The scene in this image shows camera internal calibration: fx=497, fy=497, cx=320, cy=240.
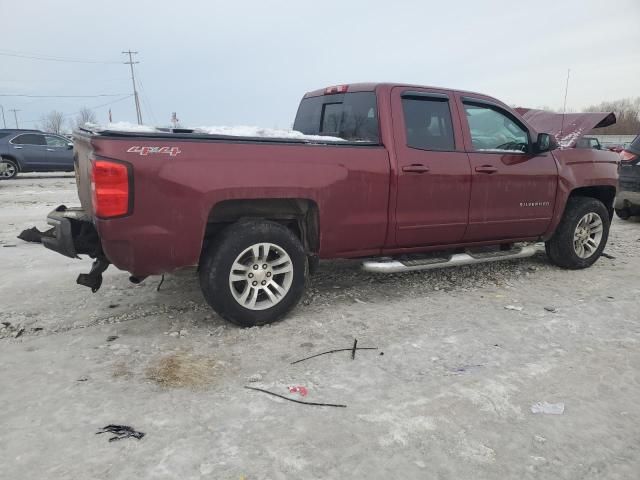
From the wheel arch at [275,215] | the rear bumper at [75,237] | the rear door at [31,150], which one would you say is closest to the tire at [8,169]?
the rear door at [31,150]

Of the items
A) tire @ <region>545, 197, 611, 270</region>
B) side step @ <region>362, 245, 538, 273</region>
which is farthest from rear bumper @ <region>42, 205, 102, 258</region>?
tire @ <region>545, 197, 611, 270</region>

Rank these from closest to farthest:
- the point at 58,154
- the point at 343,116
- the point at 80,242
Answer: the point at 80,242
the point at 343,116
the point at 58,154

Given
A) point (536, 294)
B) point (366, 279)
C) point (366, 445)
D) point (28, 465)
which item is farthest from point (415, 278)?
point (28, 465)

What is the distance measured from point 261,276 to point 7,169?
49.8 feet

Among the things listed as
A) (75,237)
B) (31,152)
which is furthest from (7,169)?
(75,237)

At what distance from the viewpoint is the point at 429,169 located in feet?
14.4

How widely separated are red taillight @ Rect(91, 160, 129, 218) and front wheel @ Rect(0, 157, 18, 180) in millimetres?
14821

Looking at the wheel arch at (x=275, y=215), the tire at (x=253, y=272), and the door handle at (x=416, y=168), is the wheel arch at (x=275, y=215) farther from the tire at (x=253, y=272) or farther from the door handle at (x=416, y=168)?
the door handle at (x=416, y=168)

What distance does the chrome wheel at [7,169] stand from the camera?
607 inches

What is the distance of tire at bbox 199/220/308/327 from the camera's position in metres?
3.67

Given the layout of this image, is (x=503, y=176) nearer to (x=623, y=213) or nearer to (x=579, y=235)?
(x=579, y=235)

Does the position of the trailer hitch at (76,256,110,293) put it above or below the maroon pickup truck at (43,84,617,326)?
below

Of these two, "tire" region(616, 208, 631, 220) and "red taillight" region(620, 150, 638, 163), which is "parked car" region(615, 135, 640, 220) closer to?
"red taillight" region(620, 150, 638, 163)

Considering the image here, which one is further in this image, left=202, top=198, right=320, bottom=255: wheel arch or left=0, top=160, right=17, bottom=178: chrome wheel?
left=0, top=160, right=17, bottom=178: chrome wheel
